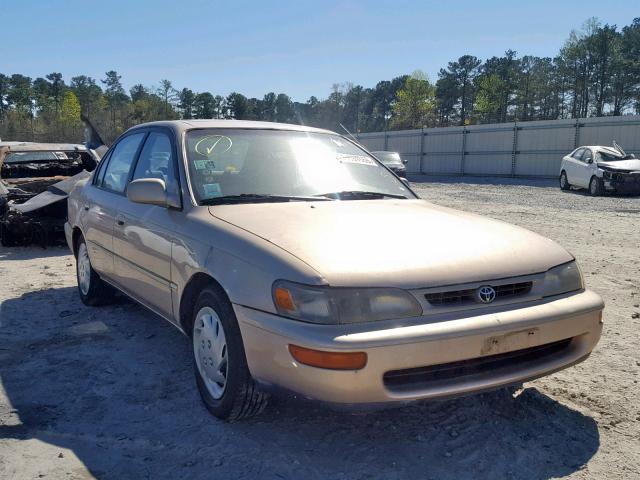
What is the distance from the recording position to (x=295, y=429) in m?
2.83

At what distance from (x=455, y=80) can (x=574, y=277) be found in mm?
91324

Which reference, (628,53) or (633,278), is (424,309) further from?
(628,53)

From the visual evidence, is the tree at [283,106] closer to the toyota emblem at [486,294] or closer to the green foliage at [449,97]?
the green foliage at [449,97]

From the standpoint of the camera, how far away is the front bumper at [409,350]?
89.9 inches

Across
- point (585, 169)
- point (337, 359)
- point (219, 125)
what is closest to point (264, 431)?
point (337, 359)

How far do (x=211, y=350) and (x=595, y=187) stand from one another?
16.0m

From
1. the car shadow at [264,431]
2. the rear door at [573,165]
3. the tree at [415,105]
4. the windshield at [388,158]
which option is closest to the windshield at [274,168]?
the car shadow at [264,431]

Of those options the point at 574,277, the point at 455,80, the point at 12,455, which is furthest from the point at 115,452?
the point at 455,80

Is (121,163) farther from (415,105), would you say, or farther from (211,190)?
(415,105)

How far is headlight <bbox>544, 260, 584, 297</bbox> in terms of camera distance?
2765mm

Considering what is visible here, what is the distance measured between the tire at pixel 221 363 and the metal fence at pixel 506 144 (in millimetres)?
23979

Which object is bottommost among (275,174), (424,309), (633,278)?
(633,278)

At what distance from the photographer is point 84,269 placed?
5.07m

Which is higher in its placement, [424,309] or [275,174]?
[275,174]
